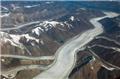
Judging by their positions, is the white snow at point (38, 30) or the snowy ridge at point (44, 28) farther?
the snowy ridge at point (44, 28)

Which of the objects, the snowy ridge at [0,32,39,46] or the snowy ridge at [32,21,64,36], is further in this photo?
the snowy ridge at [32,21,64,36]

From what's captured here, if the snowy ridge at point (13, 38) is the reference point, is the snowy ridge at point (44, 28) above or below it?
below

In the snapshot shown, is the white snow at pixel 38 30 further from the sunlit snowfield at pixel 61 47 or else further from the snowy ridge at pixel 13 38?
the snowy ridge at pixel 13 38

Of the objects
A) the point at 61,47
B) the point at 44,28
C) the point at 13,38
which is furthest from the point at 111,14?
the point at 13,38

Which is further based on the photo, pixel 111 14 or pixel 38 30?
pixel 111 14

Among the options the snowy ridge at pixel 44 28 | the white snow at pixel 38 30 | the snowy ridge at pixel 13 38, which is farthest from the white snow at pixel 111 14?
the snowy ridge at pixel 13 38

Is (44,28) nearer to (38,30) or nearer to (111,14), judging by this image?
(38,30)

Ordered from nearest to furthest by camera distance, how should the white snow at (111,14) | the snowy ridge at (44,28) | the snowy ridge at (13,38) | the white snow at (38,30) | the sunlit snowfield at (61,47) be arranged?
→ the sunlit snowfield at (61,47), the snowy ridge at (13,38), the white snow at (38,30), the snowy ridge at (44,28), the white snow at (111,14)

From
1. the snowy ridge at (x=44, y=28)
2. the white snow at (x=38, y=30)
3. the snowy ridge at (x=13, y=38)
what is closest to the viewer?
the snowy ridge at (x=13, y=38)

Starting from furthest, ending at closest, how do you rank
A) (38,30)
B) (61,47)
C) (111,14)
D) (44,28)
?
(111,14) → (44,28) → (38,30) → (61,47)

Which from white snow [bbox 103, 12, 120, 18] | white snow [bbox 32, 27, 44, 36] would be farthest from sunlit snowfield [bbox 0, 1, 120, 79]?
white snow [bbox 103, 12, 120, 18]

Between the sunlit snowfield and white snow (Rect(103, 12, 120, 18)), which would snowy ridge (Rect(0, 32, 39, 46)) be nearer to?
the sunlit snowfield

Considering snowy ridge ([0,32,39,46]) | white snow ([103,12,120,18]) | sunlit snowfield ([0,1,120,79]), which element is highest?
snowy ridge ([0,32,39,46])
